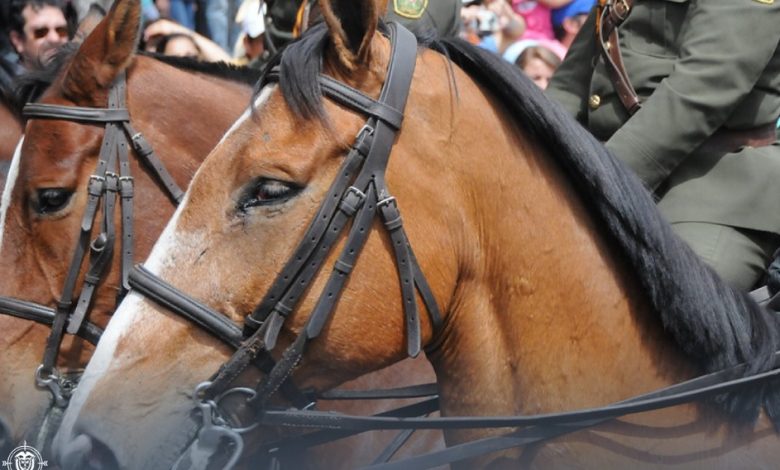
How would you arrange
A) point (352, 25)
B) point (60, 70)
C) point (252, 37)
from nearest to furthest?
point (352, 25) → point (60, 70) → point (252, 37)

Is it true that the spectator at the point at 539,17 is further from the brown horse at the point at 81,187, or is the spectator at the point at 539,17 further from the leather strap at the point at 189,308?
the leather strap at the point at 189,308

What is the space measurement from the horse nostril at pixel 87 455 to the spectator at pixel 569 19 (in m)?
6.54

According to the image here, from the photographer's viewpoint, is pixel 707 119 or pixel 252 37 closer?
pixel 707 119

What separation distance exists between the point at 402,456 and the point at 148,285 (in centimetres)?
147

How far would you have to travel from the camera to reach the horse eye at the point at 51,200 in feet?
12.6

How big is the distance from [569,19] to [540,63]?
213cm

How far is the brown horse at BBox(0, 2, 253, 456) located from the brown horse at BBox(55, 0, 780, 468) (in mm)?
1337

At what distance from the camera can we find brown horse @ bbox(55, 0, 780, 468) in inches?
99.7

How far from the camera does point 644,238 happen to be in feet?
8.76

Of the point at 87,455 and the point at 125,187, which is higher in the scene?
the point at 125,187

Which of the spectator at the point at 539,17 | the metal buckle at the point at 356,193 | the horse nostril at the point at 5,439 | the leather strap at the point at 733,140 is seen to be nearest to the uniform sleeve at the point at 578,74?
the leather strap at the point at 733,140

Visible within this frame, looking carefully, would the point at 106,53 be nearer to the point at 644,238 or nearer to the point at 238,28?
the point at 644,238

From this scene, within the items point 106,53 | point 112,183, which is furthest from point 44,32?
point 112,183

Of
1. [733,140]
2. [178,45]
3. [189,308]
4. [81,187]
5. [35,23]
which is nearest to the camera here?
[189,308]
